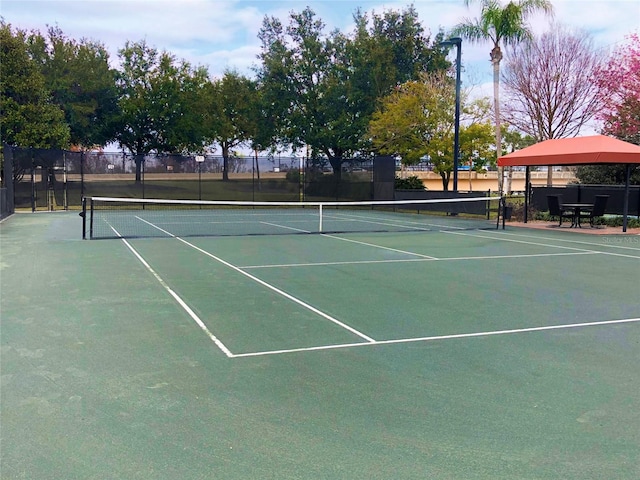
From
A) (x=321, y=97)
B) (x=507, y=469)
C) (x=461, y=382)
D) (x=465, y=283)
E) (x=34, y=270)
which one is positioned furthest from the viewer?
(x=321, y=97)

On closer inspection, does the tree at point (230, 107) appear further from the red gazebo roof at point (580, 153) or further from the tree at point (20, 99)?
the red gazebo roof at point (580, 153)

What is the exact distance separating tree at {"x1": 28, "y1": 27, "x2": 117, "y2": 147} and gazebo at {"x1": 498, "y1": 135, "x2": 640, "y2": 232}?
90.8 feet

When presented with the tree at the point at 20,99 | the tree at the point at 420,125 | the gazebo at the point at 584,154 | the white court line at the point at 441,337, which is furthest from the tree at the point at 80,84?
the white court line at the point at 441,337

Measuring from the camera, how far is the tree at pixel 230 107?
44.9m

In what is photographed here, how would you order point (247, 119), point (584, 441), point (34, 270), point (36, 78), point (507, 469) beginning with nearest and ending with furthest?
point (507, 469)
point (584, 441)
point (34, 270)
point (36, 78)
point (247, 119)

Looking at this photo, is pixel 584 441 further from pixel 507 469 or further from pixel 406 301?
pixel 406 301

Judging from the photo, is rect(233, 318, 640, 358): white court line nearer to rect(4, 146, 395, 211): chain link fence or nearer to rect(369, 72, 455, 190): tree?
rect(4, 146, 395, 211): chain link fence

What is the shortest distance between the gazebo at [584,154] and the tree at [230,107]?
82.0 ft

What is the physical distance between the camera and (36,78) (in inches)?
1177

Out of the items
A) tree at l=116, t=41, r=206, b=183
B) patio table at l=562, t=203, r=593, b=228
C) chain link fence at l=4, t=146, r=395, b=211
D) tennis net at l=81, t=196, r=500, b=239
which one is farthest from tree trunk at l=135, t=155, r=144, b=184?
patio table at l=562, t=203, r=593, b=228

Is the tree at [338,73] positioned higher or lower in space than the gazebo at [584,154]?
higher

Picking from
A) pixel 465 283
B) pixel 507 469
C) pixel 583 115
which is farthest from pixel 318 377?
pixel 583 115

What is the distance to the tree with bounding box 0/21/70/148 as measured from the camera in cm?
2900

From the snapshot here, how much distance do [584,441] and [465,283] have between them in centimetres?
582
